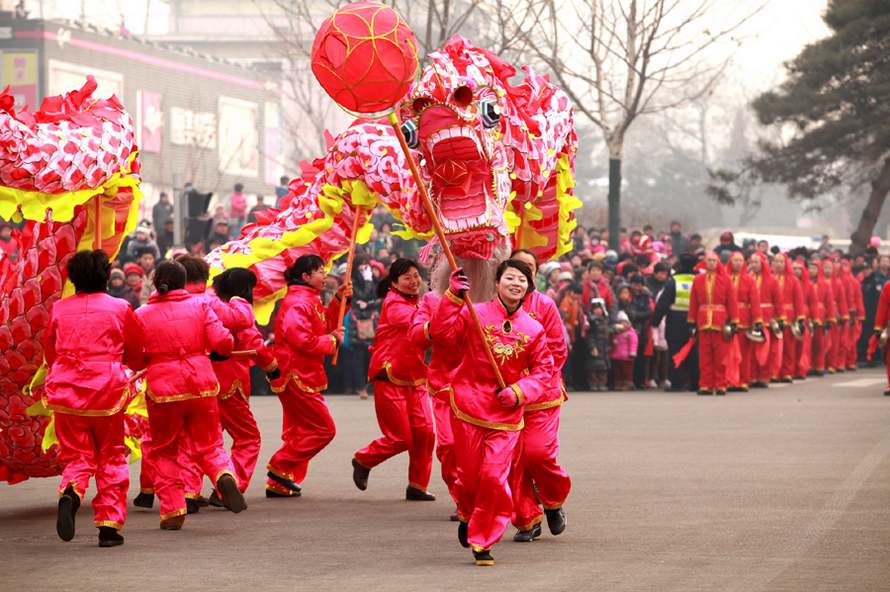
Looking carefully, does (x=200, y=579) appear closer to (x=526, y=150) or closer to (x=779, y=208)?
(x=526, y=150)

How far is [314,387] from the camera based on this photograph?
11.4 meters

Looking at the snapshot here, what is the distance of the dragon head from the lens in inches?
397

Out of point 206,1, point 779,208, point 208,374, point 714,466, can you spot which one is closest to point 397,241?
point 714,466

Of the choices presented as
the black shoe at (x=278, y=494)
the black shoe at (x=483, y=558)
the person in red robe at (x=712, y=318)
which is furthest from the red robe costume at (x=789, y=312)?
the black shoe at (x=483, y=558)

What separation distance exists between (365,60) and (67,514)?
9.53 ft

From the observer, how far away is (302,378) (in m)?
11.3

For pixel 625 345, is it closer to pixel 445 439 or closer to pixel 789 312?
pixel 789 312

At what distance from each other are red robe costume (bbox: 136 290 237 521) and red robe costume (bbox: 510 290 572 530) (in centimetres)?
186

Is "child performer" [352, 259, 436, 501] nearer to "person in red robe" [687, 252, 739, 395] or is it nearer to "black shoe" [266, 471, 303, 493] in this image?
"black shoe" [266, 471, 303, 493]

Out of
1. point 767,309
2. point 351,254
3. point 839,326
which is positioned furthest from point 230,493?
point 839,326

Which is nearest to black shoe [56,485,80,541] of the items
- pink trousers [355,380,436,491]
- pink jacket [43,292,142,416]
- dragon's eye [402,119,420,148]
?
pink jacket [43,292,142,416]

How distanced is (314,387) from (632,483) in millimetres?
2329

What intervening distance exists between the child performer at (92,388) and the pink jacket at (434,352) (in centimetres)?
160

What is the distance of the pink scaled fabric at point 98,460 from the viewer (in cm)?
909
